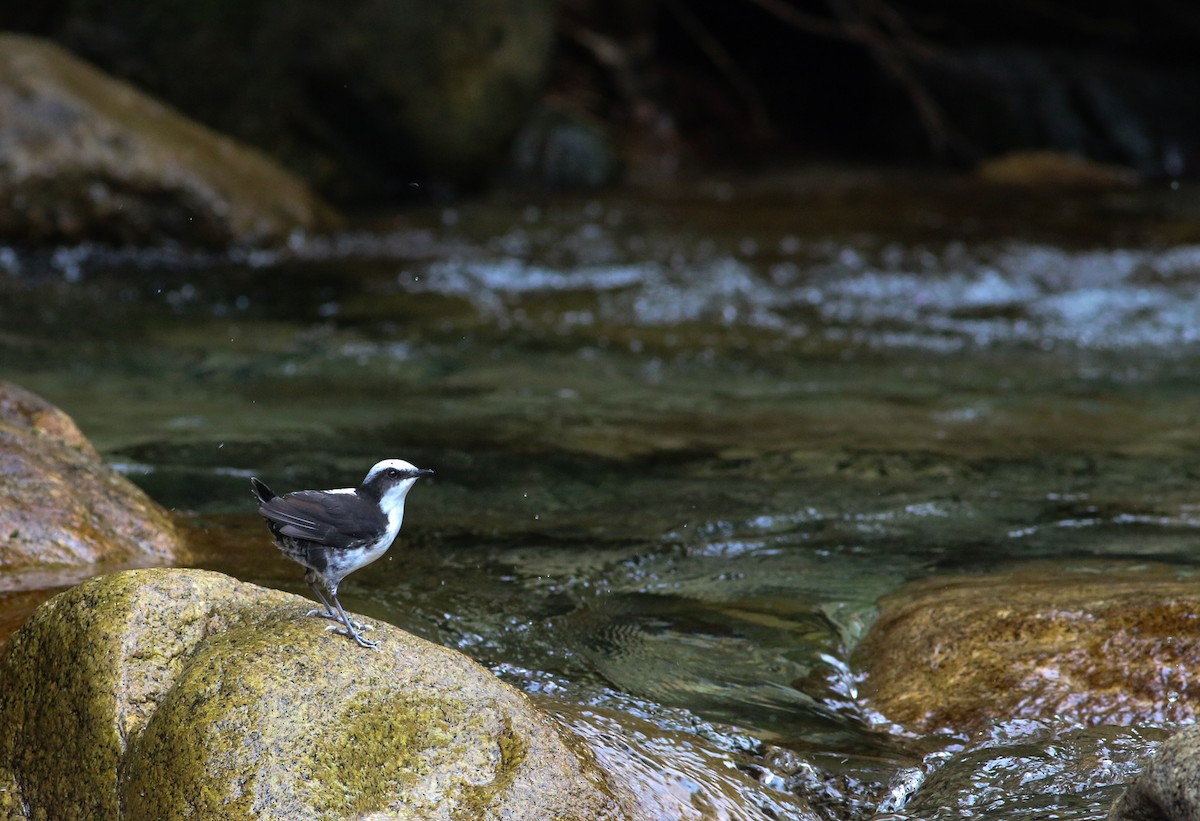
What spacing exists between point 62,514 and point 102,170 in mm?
6166

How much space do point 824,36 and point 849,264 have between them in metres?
7.89

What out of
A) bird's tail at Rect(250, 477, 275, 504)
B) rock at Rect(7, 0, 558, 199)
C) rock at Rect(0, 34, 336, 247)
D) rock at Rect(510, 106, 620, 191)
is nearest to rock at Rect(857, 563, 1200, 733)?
bird's tail at Rect(250, 477, 275, 504)

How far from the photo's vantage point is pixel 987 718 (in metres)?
3.69

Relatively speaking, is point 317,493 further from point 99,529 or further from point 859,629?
point 859,629

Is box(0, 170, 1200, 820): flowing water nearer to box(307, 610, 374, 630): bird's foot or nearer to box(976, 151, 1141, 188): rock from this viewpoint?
box(307, 610, 374, 630): bird's foot

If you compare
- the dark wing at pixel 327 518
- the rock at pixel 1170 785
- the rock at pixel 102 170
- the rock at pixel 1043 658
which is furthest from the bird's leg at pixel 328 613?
the rock at pixel 102 170

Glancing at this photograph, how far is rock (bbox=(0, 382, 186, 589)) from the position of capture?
3.99 meters

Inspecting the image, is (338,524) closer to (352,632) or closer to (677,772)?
(352,632)

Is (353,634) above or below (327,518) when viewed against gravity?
below

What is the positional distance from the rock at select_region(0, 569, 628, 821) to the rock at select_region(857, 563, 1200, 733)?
1180 mm

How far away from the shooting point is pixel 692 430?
20.8 feet

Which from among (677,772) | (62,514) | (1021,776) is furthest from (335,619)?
(1021,776)

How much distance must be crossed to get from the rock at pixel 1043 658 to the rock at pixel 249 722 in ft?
3.87

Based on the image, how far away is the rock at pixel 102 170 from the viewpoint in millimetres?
9555
